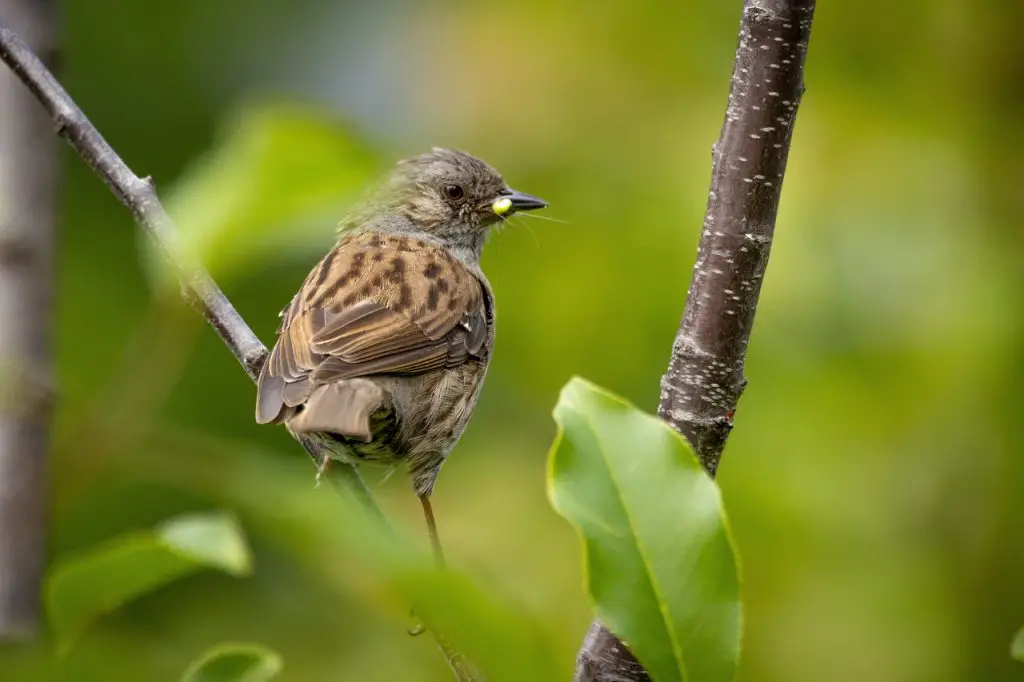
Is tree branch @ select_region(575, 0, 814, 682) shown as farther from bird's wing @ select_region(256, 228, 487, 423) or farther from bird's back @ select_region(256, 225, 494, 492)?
bird's wing @ select_region(256, 228, 487, 423)

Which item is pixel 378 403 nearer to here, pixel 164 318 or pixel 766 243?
pixel 766 243

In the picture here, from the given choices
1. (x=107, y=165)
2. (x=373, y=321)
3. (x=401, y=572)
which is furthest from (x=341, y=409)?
(x=401, y=572)

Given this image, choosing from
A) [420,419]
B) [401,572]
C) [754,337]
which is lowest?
[754,337]

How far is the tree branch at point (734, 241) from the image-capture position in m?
2.13

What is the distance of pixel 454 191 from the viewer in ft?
16.3

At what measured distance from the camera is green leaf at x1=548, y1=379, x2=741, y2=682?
1.69m

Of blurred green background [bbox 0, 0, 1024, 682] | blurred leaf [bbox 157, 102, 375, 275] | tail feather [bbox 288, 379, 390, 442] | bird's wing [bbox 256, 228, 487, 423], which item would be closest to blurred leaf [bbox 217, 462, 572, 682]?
blurred leaf [bbox 157, 102, 375, 275]

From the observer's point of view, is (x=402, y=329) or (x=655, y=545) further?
(x=402, y=329)

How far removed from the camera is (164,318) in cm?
171

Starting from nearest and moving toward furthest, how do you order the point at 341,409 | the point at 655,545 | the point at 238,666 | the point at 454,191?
the point at 655,545
the point at 238,666
the point at 341,409
the point at 454,191

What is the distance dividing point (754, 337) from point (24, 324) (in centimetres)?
295

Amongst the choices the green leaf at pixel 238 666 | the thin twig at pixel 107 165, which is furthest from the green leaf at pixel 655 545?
the thin twig at pixel 107 165

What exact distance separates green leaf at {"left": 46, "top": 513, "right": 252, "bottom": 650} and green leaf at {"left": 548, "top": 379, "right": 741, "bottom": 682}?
17.9 inches

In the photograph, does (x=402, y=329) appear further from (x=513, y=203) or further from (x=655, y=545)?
(x=655, y=545)
